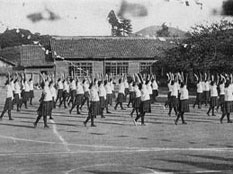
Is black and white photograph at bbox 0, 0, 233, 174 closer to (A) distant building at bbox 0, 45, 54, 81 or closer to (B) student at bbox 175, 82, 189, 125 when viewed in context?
(B) student at bbox 175, 82, 189, 125

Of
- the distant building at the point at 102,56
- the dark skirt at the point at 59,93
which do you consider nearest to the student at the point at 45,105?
the dark skirt at the point at 59,93

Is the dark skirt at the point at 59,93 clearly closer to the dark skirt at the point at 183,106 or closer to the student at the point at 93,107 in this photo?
the student at the point at 93,107

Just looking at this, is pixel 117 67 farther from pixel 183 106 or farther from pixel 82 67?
pixel 183 106

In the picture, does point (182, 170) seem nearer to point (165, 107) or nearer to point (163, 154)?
point (163, 154)

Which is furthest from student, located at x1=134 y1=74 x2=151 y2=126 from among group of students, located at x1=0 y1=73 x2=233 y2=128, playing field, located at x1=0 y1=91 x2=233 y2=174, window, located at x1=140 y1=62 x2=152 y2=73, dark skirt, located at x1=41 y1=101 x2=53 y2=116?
window, located at x1=140 y1=62 x2=152 y2=73

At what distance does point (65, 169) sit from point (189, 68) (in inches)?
978

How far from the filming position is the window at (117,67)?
Result: 45.4 m

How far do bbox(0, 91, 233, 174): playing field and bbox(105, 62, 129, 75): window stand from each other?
26800 millimetres

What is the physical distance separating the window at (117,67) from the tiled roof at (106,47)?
81cm

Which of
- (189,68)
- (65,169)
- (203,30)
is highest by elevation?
(203,30)

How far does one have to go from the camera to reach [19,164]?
10039 mm

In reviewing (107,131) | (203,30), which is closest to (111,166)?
(107,131)

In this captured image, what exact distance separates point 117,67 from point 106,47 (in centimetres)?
258

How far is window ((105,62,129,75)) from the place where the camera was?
149 ft
